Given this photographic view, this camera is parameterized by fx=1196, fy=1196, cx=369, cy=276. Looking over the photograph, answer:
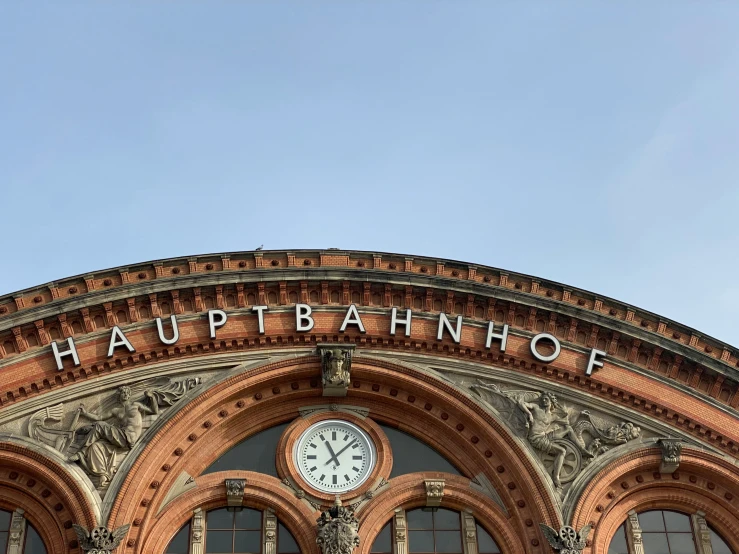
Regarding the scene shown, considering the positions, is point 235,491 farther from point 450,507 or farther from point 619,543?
point 619,543

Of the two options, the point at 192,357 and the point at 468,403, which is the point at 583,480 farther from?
the point at 192,357

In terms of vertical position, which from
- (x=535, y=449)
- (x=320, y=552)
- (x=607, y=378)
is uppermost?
(x=607, y=378)

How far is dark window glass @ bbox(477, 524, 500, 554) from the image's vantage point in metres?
28.5

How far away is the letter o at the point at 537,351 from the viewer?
98.2 ft

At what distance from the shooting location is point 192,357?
29.4m

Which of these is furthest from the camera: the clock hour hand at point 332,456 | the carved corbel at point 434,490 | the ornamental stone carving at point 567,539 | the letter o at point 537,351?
A: the letter o at point 537,351

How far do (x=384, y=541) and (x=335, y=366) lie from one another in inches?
172

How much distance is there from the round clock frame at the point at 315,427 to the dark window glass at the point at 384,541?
3.33ft

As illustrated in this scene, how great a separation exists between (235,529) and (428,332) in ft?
22.3

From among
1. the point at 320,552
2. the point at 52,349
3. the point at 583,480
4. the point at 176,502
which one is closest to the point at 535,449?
the point at 583,480

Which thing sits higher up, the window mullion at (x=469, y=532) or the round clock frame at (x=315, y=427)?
the round clock frame at (x=315, y=427)

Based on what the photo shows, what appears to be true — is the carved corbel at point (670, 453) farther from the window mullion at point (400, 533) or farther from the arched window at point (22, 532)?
the arched window at point (22, 532)

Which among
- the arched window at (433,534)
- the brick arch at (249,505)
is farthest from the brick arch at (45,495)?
the arched window at (433,534)

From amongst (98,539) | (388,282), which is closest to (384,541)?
(388,282)
